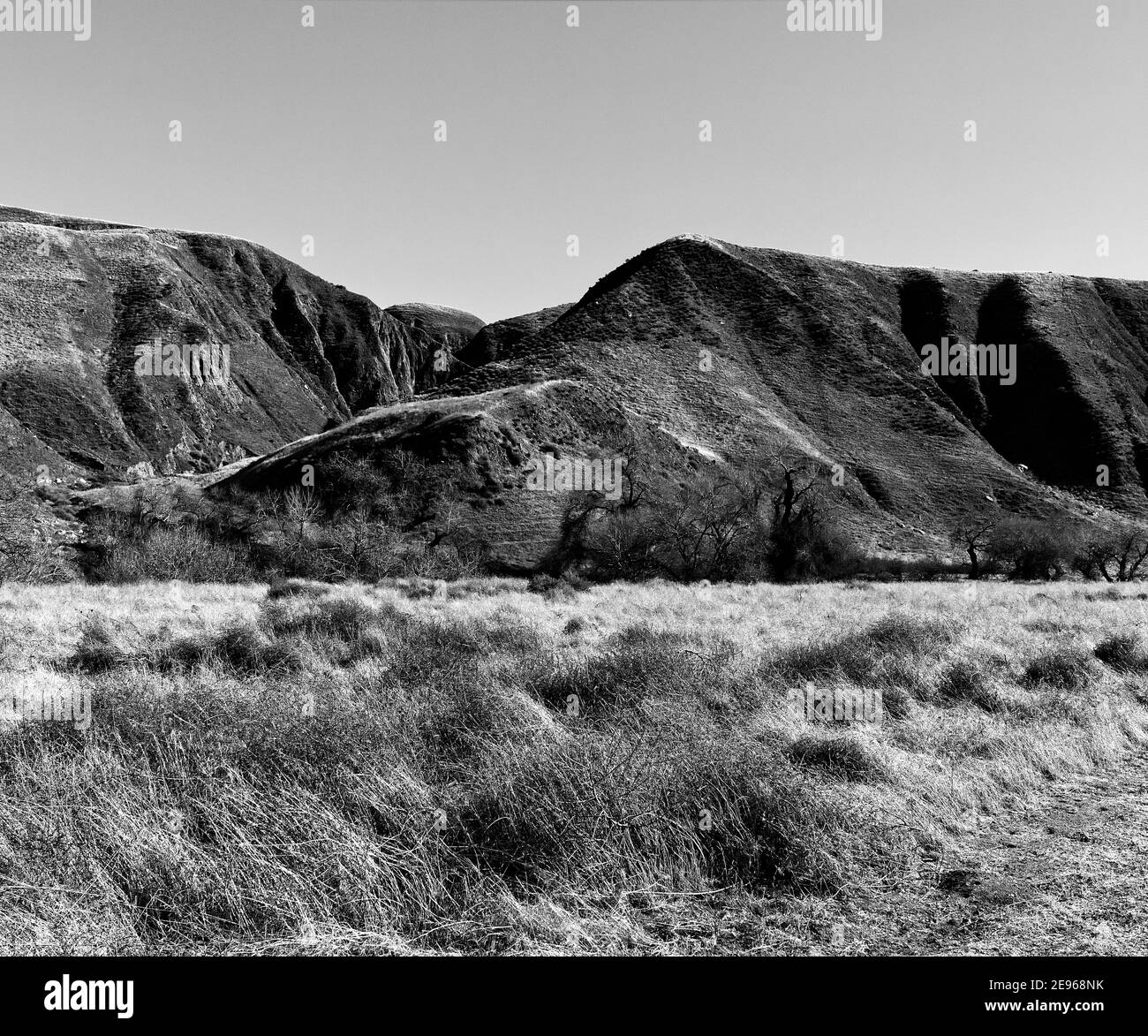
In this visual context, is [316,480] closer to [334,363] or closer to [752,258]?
[752,258]

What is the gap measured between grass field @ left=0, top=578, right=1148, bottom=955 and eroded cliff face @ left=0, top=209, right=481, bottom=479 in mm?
55086

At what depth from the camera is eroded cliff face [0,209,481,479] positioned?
7694 centimetres

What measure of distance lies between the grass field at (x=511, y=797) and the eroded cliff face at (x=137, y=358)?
55086 millimetres

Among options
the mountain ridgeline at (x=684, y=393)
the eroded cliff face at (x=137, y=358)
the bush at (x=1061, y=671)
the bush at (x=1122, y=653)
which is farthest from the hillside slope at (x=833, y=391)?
the bush at (x=1061, y=671)

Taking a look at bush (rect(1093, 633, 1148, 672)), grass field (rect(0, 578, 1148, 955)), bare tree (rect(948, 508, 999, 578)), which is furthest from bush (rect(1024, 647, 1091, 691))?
bare tree (rect(948, 508, 999, 578))

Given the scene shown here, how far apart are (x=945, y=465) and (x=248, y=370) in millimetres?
97400

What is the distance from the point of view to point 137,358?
301 ft

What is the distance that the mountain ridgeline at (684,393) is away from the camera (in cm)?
5897

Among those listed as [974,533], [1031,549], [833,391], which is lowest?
[1031,549]

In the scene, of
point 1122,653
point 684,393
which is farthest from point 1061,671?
point 684,393

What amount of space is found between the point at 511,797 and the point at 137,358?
102450 mm

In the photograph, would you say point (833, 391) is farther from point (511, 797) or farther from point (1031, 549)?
point (511, 797)

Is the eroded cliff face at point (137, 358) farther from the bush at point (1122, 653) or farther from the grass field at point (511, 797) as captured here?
the bush at point (1122, 653)
